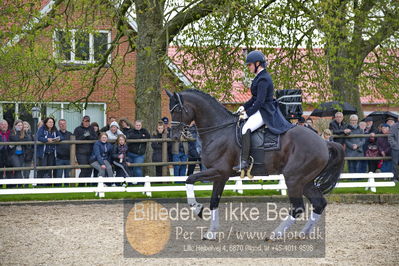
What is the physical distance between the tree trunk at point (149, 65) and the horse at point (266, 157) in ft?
20.3

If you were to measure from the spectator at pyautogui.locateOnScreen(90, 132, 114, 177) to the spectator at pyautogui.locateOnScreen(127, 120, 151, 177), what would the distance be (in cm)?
69

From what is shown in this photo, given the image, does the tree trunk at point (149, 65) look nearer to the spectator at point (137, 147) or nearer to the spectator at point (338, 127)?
the spectator at point (137, 147)

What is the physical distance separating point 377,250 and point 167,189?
21.7ft

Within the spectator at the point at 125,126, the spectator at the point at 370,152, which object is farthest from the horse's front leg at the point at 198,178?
the spectator at the point at 370,152

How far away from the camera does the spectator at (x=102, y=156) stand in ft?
48.5

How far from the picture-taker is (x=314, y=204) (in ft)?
30.3

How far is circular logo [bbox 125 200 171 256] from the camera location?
27.5 feet

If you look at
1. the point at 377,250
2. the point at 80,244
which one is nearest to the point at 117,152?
the point at 80,244

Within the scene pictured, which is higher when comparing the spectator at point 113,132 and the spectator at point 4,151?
the spectator at point 113,132

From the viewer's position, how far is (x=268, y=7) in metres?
16.4

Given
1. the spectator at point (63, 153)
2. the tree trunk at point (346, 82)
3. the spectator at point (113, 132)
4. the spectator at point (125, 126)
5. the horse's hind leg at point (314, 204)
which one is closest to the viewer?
the horse's hind leg at point (314, 204)

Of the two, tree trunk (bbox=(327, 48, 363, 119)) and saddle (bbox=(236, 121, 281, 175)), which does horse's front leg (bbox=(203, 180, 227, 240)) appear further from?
tree trunk (bbox=(327, 48, 363, 119))

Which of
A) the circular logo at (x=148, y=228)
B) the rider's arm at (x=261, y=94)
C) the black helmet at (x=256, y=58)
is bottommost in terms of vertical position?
the circular logo at (x=148, y=228)

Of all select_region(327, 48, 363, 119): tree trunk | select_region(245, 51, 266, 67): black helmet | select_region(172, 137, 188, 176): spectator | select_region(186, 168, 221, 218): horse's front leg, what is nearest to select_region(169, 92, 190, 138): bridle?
select_region(186, 168, 221, 218): horse's front leg
